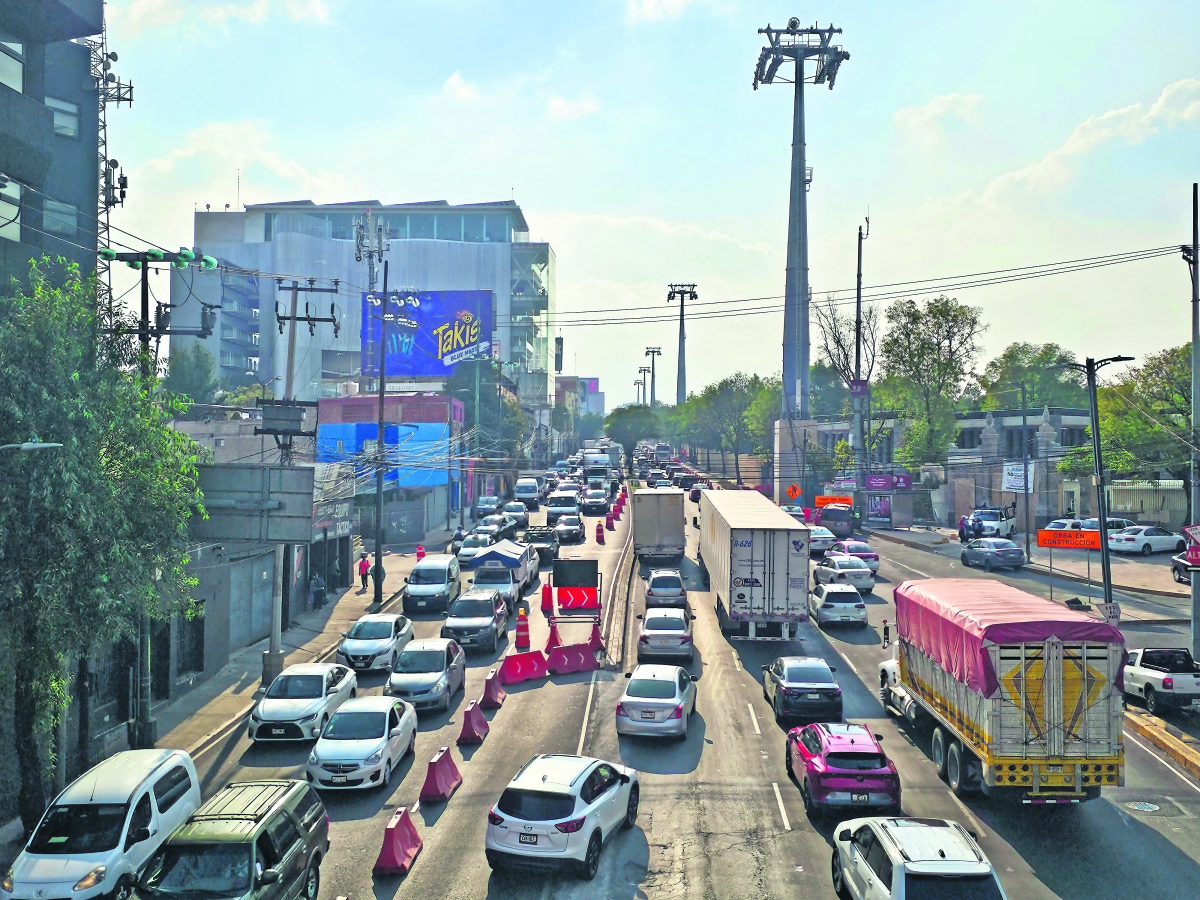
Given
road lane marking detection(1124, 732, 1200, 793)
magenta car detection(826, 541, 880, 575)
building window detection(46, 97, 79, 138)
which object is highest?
building window detection(46, 97, 79, 138)

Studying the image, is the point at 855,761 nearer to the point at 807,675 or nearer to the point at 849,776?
the point at 849,776

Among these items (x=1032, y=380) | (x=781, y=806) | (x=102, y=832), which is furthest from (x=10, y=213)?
(x=1032, y=380)

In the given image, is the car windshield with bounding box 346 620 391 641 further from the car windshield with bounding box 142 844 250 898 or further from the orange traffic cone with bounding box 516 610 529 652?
the car windshield with bounding box 142 844 250 898

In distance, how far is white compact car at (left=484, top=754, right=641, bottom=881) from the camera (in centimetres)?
1288

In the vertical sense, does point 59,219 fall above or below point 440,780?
above

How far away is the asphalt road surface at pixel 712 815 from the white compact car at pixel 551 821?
1.38 ft

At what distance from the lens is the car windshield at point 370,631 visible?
2722 cm

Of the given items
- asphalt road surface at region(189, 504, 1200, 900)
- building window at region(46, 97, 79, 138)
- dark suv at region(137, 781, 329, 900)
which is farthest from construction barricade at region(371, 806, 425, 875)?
building window at region(46, 97, 79, 138)

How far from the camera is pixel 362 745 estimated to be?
1706 centimetres

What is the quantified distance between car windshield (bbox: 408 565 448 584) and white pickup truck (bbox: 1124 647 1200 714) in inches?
899

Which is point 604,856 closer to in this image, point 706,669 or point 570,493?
point 706,669

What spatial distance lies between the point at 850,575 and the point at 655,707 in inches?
821

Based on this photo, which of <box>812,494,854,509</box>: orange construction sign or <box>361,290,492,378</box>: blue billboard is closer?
<box>812,494,854,509</box>: orange construction sign

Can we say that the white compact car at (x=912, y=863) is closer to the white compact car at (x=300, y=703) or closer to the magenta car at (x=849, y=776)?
the magenta car at (x=849, y=776)
